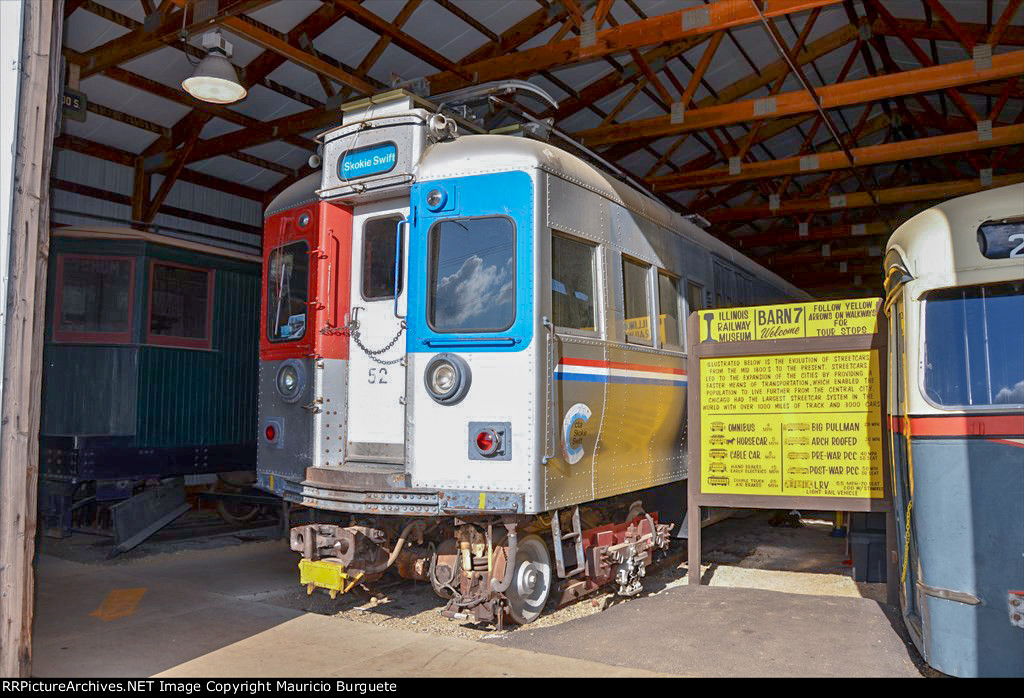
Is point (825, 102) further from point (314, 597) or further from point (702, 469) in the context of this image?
point (314, 597)

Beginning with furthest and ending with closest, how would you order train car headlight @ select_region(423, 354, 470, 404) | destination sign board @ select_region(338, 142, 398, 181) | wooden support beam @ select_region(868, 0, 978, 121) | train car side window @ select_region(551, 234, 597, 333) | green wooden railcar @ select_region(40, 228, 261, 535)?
wooden support beam @ select_region(868, 0, 978, 121)
green wooden railcar @ select_region(40, 228, 261, 535)
destination sign board @ select_region(338, 142, 398, 181)
train car side window @ select_region(551, 234, 597, 333)
train car headlight @ select_region(423, 354, 470, 404)

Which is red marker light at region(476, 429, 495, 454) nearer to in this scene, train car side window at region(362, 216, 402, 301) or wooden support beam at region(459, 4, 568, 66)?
train car side window at region(362, 216, 402, 301)

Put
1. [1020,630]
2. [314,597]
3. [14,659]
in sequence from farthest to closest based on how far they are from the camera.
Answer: [314,597]
[1020,630]
[14,659]

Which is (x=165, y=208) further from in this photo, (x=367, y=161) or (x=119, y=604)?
(x=367, y=161)

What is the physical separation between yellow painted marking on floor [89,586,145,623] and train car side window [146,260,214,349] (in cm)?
346

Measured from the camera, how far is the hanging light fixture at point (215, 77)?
745 centimetres

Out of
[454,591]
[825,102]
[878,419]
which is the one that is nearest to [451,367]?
[454,591]

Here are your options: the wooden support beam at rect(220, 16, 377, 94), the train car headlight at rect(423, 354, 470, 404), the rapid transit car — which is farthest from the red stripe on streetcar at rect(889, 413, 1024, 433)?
the wooden support beam at rect(220, 16, 377, 94)

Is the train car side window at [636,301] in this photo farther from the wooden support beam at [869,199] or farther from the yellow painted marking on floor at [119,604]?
the wooden support beam at [869,199]

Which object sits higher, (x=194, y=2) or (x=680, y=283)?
(x=194, y=2)

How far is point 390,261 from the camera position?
21.0ft

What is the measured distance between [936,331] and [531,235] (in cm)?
258

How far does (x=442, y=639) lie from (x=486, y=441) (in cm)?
138

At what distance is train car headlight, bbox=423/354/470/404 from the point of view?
5578 mm
